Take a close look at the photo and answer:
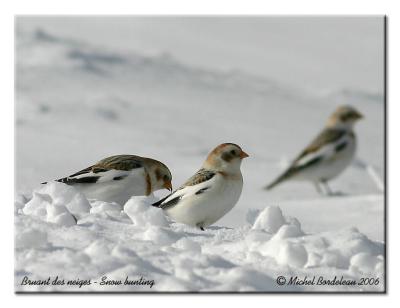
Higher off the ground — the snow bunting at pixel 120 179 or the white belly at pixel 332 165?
the snow bunting at pixel 120 179

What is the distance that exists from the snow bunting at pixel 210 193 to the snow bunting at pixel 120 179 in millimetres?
417

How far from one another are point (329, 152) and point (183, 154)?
2.66 meters

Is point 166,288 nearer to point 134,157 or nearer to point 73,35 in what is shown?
point 134,157

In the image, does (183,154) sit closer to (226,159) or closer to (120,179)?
(120,179)

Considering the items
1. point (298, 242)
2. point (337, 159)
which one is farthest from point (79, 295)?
point (337, 159)

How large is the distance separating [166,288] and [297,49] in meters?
10.4

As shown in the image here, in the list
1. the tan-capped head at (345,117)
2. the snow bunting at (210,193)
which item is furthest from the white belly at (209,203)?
the tan-capped head at (345,117)

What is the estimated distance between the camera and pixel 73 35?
1795 centimetres

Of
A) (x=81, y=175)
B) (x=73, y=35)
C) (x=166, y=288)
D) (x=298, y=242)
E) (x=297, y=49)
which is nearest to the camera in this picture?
(x=166, y=288)

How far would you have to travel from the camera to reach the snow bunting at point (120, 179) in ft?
19.1

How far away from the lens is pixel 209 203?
524 cm

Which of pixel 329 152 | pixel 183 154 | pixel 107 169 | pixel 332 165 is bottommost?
pixel 183 154

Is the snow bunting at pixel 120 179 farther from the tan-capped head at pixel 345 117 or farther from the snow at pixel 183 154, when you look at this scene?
the tan-capped head at pixel 345 117

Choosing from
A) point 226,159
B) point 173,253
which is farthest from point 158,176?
point 173,253
